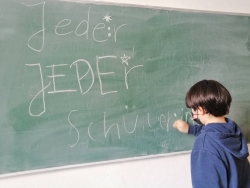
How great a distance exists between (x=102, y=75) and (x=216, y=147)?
0.80m

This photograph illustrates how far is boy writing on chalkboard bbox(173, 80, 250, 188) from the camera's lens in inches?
49.1

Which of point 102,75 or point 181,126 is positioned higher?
point 102,75

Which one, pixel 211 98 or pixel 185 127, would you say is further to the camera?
pixel 185 127

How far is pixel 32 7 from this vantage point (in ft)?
4.84

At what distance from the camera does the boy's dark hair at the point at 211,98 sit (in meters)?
1.35

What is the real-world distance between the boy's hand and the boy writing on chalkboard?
35 centimetres

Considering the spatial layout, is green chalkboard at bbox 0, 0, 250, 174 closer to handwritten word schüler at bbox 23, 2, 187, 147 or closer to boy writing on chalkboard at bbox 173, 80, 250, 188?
handwritten word schüler at bbox 23, 2, 187, 147

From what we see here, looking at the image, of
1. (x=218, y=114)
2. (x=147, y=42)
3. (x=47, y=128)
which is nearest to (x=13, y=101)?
(x=47, y=128)

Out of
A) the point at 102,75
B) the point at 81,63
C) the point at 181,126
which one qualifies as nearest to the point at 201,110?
the point at 181,126

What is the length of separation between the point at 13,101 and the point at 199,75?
4.11ft

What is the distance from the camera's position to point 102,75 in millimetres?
1638

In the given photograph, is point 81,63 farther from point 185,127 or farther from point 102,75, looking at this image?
point 185,127

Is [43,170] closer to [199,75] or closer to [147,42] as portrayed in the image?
[147,42]

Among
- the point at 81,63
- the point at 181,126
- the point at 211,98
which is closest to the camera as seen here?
the point at 211,98
